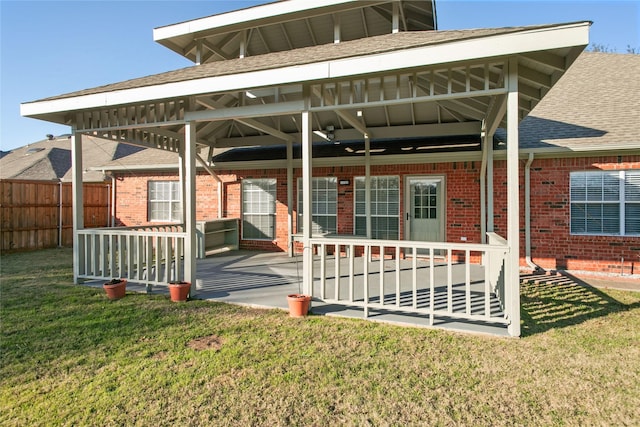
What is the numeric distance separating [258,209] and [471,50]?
25.0 ft

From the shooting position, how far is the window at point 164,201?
11398 mm

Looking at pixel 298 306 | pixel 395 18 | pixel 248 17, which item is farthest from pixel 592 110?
pixel 298 306

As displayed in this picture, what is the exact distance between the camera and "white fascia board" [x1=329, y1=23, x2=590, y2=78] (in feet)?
11.4

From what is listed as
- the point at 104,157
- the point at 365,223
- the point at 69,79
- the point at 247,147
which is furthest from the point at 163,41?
the point at 104,157

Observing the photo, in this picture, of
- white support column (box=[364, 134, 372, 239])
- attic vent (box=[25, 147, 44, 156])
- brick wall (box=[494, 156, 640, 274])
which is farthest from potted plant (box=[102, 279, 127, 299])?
attic vent (box=[25, 147, 44, 156])

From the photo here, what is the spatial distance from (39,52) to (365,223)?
29.3 ft

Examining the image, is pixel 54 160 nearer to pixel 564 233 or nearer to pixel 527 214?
pixel 527 214

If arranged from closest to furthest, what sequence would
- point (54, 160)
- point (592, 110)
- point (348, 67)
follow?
1. point (348, 67)
2. point (592, 110)
3. point (54, 160)

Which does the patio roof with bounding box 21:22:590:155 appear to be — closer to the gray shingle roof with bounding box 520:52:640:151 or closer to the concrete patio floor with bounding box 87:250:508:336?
the gray shingle roof with bounding box 520:52:640:151

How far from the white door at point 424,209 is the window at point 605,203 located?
2762 mm

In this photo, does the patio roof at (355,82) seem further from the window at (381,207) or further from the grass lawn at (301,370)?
the grass lawn at (301,370)

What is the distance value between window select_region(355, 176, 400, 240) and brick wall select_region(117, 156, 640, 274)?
0.14 meters

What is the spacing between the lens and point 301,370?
3.17m

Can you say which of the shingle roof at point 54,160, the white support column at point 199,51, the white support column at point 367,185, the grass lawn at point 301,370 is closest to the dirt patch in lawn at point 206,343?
the grass lawn at point 301,370
